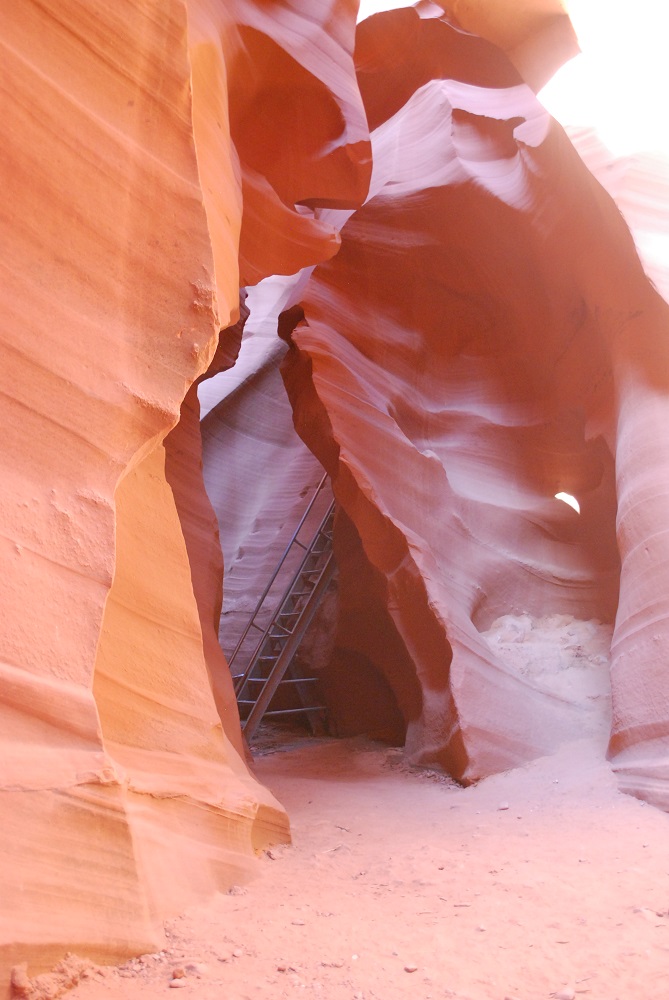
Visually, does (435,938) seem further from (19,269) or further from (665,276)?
(665,276)

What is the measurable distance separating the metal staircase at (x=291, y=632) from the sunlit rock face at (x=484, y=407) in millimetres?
451

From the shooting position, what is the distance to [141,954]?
2.07 m

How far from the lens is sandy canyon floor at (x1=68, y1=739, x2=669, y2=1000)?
6.79 ft

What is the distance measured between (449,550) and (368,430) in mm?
1089

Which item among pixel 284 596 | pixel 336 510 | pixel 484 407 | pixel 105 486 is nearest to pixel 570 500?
pixel 484 407

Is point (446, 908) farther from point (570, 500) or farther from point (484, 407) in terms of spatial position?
point (570, 500)

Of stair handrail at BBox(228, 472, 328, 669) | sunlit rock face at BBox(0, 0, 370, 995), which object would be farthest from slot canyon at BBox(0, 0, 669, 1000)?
stair handrail at BBox(228, 472, 328, 669)

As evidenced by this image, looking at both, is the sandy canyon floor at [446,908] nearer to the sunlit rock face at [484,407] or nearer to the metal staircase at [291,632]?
the sunlit rock face at [484,407]

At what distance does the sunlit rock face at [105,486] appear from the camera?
1998 millimetres

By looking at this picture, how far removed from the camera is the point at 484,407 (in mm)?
7312

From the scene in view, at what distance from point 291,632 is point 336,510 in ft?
3.81

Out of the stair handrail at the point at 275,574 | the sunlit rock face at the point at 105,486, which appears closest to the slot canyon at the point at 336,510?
the sunlit rock face at the point at 105,486

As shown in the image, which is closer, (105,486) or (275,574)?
(105,486)

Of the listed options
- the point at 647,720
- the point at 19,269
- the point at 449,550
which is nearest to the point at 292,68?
the point at 19,269
